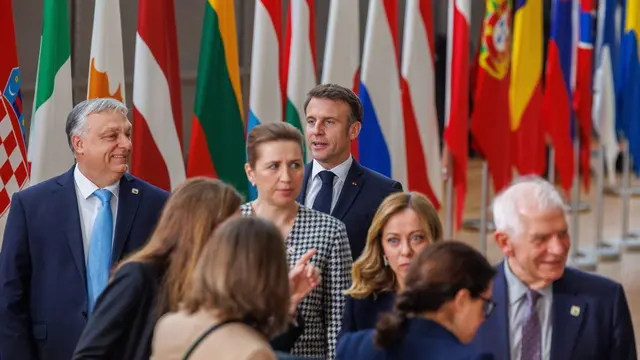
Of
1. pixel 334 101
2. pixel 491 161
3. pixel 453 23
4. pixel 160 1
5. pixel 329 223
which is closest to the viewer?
pixel 329 223

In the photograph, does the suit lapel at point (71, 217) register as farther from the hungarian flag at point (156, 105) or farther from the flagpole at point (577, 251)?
the flagpole at point (577, 251)

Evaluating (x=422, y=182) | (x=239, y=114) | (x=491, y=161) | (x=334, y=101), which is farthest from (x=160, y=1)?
(x=491, y=161)

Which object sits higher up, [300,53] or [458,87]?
[300,53]

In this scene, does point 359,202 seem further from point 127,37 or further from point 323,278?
point 127,37

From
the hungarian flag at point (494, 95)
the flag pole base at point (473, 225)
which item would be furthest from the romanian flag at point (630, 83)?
the hungarian flag at point (494, 95)

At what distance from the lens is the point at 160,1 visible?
21.3 feet

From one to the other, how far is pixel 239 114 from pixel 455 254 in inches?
148

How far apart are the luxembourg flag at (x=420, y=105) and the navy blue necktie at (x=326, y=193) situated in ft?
9.20

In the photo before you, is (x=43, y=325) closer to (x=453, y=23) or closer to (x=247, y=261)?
(x=247, y=261)

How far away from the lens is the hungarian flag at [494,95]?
8.94 m

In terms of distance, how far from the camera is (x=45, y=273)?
181 inches

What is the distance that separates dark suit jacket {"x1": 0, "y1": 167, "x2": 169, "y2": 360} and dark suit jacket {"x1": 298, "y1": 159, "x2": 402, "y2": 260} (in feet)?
2.74

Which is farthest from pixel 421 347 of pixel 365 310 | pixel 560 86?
pixel 560 86

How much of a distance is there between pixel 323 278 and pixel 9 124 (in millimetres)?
2086
